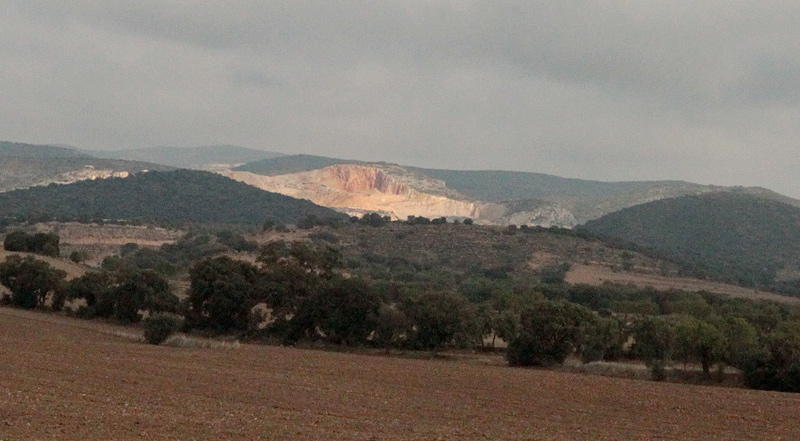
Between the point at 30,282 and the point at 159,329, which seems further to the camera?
the point at 30,282

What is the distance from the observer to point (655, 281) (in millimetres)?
102750

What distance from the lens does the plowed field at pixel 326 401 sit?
19875 millimetres

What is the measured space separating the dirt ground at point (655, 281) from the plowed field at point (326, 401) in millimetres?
64160

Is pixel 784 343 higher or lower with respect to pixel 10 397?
higher

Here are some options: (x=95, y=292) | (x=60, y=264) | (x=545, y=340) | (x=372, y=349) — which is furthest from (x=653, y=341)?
(x=60, y=264)

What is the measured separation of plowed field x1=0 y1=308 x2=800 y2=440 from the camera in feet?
65.2

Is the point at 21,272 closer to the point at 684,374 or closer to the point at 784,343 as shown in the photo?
the point at 684,374

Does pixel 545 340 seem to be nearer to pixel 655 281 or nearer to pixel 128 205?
pixel 655 281

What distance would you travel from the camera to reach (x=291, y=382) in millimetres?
29688

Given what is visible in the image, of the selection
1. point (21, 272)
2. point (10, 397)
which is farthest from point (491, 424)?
point (21, 272)

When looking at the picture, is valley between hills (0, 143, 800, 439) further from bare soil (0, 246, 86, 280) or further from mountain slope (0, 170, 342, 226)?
mountain slope (0, 170, 342, 226)

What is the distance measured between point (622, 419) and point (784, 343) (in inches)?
611

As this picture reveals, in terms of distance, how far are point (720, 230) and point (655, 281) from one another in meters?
79.3

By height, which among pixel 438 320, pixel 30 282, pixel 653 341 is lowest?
pixel 30 282
